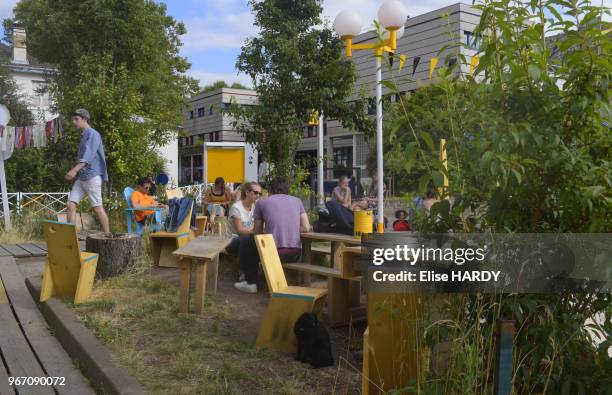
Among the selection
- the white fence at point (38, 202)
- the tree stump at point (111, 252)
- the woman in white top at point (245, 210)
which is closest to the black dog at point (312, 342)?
the woman in white top at point (245, 210)

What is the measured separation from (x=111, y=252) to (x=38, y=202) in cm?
834

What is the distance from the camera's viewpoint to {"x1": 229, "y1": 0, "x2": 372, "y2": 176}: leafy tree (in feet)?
33.7

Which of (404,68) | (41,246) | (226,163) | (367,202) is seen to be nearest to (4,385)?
(41,246)

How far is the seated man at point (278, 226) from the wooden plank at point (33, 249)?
3.41 metres

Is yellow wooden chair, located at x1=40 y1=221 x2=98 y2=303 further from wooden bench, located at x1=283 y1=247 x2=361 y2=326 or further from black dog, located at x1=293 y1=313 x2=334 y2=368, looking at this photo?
black dog, located at x1=293 y1=313 x2=334 y2=368

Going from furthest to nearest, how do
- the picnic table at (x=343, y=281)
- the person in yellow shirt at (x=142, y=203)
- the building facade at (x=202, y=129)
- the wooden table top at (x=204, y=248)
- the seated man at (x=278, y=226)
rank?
the building facade at (x=202, y=129)
the person in yellow shirt at (x=142, y=203)
the seated man at (x=278, y=226)
the wooden table top at (x=204, y=248)
the picnic table at (x=343, y=281)

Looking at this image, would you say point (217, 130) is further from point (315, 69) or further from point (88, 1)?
point (315, 69)

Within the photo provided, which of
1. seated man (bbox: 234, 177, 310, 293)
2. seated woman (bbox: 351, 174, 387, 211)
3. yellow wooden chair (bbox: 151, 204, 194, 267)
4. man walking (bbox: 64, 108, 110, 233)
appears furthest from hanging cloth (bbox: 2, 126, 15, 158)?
seated man (bbox: 234, 177, 310, 293)

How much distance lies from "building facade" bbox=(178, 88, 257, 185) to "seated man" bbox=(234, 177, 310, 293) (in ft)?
125

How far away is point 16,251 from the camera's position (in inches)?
314

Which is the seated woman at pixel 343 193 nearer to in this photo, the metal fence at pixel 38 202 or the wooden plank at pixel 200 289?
the metal fence at pixel 38 202

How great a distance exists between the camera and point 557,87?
7.23ft

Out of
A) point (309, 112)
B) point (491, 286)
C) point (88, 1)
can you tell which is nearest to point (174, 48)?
point (88, 1)

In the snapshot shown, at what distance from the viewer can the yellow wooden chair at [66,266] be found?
16.8 ft
